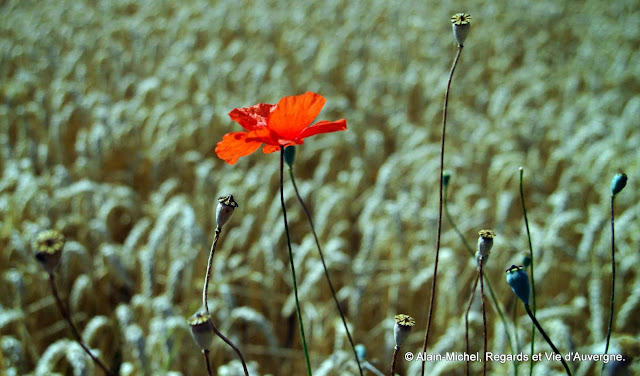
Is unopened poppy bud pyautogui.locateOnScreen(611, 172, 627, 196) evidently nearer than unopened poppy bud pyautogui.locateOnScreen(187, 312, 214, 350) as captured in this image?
No

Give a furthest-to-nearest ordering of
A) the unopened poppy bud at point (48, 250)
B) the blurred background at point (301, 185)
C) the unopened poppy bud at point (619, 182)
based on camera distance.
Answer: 1. the blurred background at point (301, 185)
2. the unopened poppy bud at point (619, 182)
3. the unopened poppy bud at point (48, 250)

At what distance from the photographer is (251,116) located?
0.56 meters

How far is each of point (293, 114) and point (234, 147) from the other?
0.07m

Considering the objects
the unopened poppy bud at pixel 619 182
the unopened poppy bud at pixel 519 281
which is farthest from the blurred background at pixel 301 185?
the unopened poppy bud at pixel 619 182

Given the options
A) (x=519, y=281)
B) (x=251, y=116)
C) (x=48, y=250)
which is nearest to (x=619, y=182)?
(x=519, y=281)

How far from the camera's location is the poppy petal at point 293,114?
0.51m

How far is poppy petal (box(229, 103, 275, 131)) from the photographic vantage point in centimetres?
54

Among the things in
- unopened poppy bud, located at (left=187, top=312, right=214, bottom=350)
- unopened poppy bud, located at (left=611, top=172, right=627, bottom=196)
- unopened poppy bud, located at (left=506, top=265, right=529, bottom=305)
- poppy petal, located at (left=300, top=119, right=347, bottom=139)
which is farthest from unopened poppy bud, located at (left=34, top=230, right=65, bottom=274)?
unopened poppy bud, located at (left=611, top=172, right=627, bottom=196)

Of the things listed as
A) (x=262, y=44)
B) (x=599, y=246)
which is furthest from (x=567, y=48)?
(x=599, y=246)

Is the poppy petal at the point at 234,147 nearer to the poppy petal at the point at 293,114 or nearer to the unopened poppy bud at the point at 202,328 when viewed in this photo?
the poppy petal at the point at 293,114

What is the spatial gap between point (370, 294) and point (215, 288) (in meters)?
0.44

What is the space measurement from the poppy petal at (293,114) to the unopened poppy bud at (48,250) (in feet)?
0.70

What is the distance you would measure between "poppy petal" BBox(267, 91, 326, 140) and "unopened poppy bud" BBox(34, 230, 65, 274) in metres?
0.21

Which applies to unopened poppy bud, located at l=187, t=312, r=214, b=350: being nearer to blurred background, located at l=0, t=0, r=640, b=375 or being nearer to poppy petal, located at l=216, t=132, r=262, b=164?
poppy petal, located at l=216, t=132, r=262, b=164
